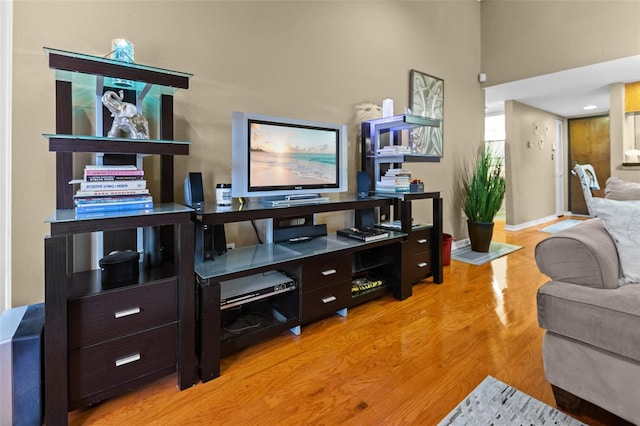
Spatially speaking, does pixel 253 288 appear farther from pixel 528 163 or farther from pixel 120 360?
pixel 528 163

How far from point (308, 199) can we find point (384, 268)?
0.91m

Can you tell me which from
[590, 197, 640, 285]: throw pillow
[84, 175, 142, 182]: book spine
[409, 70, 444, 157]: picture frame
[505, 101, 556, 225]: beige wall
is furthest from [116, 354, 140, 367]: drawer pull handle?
[505, 101, 556, 225]: beige wall

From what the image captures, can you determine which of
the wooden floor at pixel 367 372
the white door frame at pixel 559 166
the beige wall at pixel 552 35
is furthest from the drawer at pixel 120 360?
the white door frame at pixel 559 166

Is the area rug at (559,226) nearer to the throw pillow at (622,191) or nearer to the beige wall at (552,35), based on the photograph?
the beige wall at (552,35)

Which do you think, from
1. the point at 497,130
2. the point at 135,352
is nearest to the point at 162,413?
the point at 135,352

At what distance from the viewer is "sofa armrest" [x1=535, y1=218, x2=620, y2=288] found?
4.23 feet

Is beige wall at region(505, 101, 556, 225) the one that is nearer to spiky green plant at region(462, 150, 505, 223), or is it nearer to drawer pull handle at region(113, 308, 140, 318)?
spiky green plant at region(462, 150, 505, 223)

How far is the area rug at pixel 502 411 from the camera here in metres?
1.30

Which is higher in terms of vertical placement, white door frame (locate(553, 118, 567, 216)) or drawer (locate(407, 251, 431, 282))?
white door frame (locate(553, 118, 567, 216))

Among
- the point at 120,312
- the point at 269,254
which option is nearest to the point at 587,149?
the point at 269,254

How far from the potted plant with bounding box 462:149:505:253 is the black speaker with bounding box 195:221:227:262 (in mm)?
3139

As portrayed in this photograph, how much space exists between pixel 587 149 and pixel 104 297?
8635 millimetres

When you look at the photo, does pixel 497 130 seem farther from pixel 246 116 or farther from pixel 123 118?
pixel 123 118

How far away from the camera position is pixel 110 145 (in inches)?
56.1
